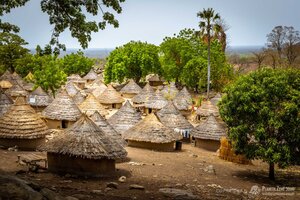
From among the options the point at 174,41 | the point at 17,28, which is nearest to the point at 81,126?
the point at 17,28

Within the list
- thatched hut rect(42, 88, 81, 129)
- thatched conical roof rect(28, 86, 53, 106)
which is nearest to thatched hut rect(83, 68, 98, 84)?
thatched conical roof rect(28, 86, 53, 106)

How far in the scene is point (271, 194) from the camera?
18906mm

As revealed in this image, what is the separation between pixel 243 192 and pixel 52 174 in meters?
9.20

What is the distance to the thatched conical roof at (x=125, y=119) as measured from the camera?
103 feet

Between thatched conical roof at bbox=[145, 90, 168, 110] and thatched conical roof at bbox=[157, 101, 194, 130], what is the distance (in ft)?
37.5

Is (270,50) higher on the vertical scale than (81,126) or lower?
higher

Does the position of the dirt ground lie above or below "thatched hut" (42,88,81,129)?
below

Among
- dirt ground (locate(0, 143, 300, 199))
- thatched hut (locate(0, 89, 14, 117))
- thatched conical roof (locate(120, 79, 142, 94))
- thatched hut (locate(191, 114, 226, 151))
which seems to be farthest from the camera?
thatched conical roof (locate(120, 79, 142, 94))

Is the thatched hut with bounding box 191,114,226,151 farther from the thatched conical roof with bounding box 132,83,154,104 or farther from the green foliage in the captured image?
the green foliage

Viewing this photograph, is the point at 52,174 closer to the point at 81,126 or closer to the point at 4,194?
the point at 81,126

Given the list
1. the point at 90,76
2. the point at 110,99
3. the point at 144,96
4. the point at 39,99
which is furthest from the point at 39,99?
the point at 90,76

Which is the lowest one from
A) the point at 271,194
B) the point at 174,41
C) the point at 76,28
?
the point at 271,194

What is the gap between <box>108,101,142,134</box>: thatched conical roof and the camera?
103ft

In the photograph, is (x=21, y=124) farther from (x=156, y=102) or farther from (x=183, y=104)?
(x=183, y=104)
